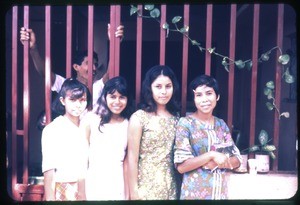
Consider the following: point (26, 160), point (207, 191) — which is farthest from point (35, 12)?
point (207, 191)

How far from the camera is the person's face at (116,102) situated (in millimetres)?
2650

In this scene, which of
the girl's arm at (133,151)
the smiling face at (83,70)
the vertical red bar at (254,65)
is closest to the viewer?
the girl's arm at (133,151)

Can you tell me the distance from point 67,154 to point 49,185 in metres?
0.26

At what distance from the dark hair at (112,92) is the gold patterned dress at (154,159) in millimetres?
86

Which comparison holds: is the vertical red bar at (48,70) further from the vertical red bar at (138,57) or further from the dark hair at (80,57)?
the vertical red bar at (138,57)

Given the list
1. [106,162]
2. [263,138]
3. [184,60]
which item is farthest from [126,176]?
[263,138]

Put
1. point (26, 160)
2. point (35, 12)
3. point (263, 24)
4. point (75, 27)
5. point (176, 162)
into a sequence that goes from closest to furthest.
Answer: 1. point (176, 162)
2. point (26, 160)
3. point (263, 24)
4. point (35, 12)
5. point (75, 27)

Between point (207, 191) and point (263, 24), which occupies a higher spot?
point (263, 24)

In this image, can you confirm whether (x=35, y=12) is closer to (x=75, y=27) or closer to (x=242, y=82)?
(x=75, y=27)

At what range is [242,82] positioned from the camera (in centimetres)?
324

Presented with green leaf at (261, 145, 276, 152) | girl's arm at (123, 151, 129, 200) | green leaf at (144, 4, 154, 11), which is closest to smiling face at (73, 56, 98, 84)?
green leaf at (144, 4, 154, 11)

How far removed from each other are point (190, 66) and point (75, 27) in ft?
4.85

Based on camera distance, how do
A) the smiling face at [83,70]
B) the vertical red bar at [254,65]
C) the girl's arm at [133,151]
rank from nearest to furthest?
the girl's arm at [133,151] < the vertical red bar at [254,65] < the smiling face at [83,70]

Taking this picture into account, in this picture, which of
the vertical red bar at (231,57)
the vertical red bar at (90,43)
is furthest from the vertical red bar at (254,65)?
the vertical red bar at (90,43)
